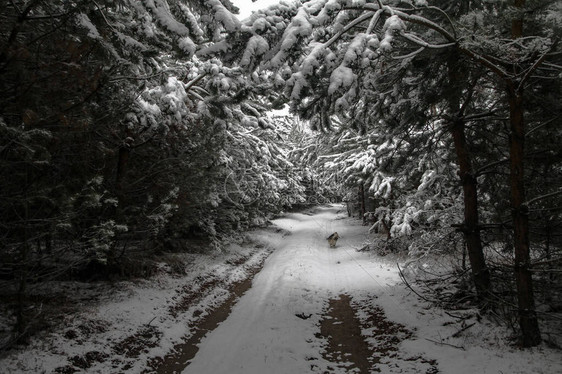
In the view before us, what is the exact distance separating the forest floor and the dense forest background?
2.06 ft

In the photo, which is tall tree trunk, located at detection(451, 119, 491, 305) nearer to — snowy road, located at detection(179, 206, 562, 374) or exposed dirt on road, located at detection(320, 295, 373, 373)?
snowy road, located at detection(179, 206, 562, 374)

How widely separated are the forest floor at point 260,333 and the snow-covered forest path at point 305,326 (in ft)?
0.11

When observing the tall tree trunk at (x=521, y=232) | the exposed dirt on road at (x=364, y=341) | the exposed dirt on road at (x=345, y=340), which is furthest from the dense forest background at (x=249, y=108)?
the exposed dirt on road at (x=345, y=340)

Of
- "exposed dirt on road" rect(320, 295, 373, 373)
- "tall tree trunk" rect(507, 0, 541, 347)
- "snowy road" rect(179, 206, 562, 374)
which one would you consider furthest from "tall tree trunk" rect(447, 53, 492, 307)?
"exposed dirt on road" rect(320, 295, 373, 373)

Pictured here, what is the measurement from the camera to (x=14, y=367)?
5.07 meters

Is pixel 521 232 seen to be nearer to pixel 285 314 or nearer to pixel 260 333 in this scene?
pixel 260 333

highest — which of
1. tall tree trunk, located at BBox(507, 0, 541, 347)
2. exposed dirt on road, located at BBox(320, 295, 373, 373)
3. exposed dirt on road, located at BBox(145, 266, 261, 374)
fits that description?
tall tree trunk, located at BBox(507, 0, 541, 347)

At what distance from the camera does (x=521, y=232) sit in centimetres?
604

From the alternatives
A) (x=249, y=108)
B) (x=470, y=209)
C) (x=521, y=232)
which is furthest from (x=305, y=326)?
(x=249, y=108)

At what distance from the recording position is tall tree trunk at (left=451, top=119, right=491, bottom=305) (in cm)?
786

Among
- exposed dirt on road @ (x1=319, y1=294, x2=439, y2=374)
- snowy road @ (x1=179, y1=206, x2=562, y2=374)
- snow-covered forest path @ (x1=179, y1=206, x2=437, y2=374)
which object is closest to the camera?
snowy road @ (x1=179, y1=206, x2=562, y2=374)

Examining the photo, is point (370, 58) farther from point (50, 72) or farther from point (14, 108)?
point (14, 108)

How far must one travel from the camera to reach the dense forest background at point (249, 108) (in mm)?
4266

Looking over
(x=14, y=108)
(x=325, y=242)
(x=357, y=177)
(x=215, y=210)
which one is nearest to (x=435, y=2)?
(x=14, y=108)
